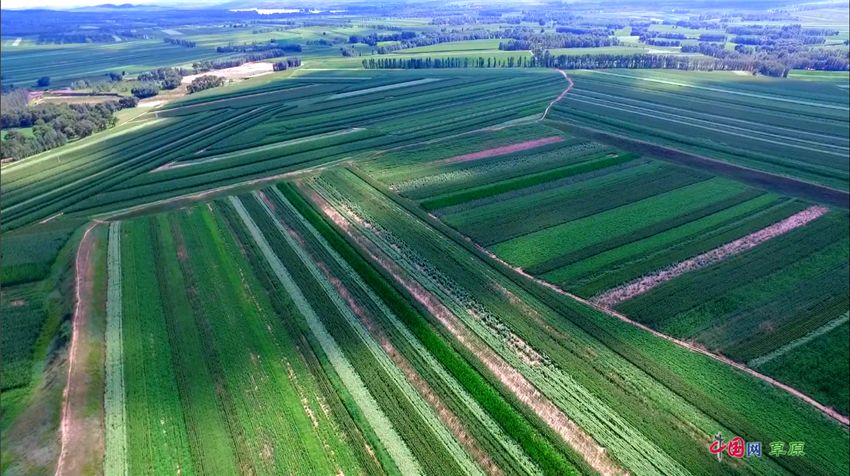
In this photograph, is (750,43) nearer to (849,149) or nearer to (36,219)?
(849,149)

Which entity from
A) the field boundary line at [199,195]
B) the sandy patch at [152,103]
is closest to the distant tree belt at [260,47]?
the sandy patch at [152,103]

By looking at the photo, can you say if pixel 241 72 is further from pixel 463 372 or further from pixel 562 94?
pixel 463 372

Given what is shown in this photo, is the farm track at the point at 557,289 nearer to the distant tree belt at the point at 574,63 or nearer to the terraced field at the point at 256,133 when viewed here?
the terraced field at the point at 256,133

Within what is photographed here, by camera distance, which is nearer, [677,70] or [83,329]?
[83,329]

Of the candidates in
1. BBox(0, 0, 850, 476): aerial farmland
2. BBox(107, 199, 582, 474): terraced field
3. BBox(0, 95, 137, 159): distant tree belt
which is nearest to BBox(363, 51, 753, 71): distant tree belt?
BBox(0, 0, 850, 476): aerial farmland

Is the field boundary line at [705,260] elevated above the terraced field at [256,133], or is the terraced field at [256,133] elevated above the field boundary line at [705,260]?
the terraced field at [256,133]

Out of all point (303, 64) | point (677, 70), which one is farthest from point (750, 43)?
point (303, 64)
